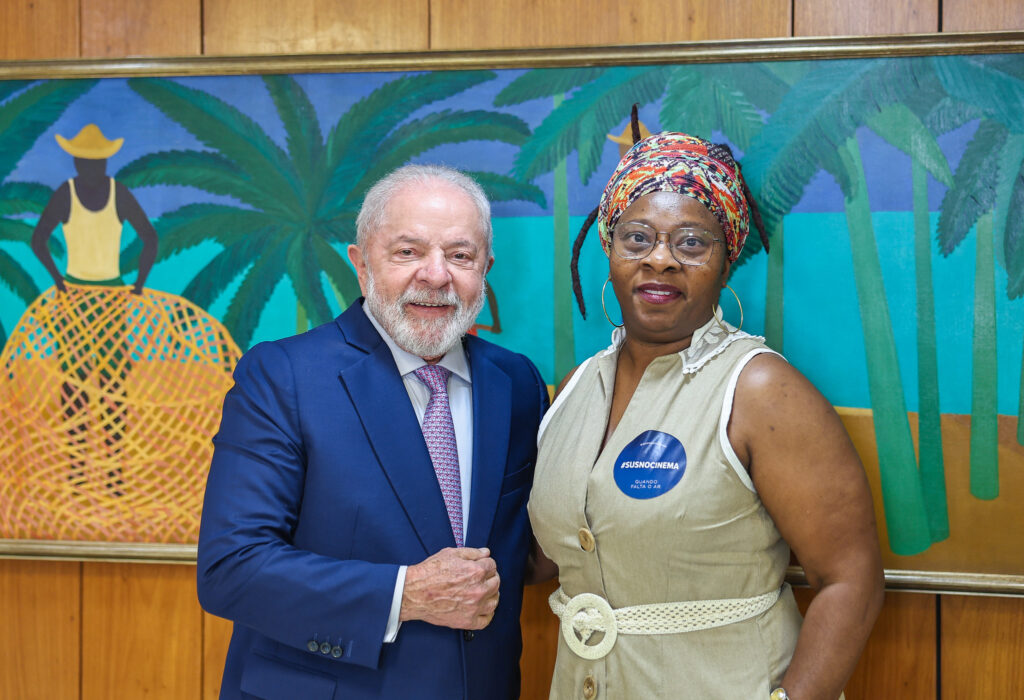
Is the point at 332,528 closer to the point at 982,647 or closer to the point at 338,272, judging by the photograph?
the point at 338,272

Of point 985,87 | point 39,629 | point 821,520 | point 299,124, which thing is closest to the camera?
point 821,520

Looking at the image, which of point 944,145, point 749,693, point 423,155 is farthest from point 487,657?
point 944,145

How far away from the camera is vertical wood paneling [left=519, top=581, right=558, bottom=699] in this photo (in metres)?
1.92

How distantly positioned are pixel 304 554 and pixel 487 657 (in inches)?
16.1

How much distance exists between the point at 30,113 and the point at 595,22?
1405 millimetres

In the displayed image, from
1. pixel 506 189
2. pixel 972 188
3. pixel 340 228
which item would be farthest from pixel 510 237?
pixel 972 188

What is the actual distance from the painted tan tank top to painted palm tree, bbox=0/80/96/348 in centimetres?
5

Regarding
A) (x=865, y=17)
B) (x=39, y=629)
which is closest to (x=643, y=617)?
(x=865, y=17)

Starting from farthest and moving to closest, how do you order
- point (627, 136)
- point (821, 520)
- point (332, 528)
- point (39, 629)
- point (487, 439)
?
point (39, 629)
point (627, 136)
point (487, 439)
point (332, 528)
point (821, 520)

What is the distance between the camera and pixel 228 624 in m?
2.00

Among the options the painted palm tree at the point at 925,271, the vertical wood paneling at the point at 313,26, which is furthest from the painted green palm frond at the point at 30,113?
the painted palm tree at the point at 925,271

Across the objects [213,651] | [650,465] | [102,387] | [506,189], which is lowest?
[213,651]

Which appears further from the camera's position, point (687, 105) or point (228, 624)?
point (228, 624)

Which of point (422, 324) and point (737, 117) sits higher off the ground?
point (737, 117)
